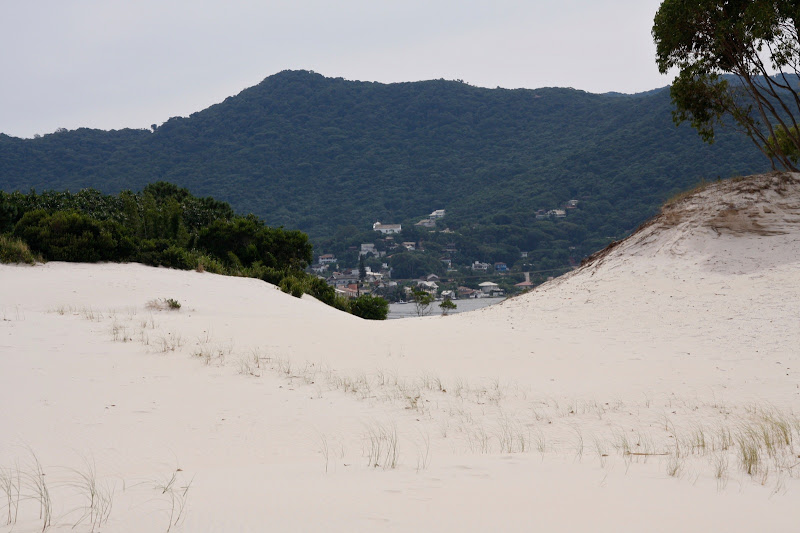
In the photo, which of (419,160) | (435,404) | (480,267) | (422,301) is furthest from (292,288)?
(419,160)

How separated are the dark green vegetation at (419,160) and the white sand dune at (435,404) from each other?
57.1m

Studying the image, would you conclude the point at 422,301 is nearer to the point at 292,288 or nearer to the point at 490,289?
the point at 490,289

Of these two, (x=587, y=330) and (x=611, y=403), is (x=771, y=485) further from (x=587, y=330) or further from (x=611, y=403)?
(x=587, y=330)

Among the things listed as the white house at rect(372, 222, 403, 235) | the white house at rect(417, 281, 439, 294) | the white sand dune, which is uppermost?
the white house at rect(372, 222, 403, 235)

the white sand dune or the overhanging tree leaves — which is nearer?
the white sand dune

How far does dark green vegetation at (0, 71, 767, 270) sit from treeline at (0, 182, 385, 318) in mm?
46439

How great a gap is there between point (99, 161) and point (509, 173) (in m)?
83.0

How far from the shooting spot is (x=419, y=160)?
436ft

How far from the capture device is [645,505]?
12.7ft

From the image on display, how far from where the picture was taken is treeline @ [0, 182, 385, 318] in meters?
18.0

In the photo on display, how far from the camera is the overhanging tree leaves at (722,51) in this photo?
1745 cm

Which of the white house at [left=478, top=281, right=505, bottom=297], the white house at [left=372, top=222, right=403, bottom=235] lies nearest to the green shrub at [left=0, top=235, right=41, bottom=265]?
the white house at [left=478, top=281, right=505, bottom=297]

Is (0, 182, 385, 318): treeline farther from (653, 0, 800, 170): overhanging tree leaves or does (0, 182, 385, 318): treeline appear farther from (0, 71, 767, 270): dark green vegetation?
(0, 71, 767, 270): dark green vegetation

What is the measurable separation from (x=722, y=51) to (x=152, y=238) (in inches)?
841
